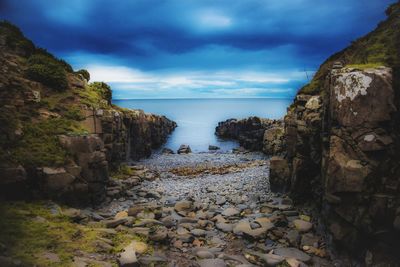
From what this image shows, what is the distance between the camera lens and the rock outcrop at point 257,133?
147ft

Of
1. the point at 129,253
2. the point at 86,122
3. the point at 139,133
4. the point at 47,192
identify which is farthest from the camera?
the point at 139,133

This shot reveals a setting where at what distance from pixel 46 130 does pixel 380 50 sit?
1790 cm

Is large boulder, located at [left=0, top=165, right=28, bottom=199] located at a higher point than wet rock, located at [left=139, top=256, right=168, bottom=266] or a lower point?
higher

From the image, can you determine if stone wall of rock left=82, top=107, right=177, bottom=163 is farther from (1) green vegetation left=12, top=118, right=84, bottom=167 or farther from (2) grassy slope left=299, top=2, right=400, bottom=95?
(2) grassy slope left=299, top=2, right=400, bottom=95

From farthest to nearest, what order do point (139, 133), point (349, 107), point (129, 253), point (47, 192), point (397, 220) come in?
1. point (139, 133)
2. point (47, 192)
3. point (349, 107)
4. point (129, 253)
5. point (397, 220)

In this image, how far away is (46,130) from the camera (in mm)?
18609

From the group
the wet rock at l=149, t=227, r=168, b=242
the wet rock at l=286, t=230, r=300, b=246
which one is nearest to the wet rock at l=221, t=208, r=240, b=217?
the wet rock at l=286, t=230, r=300, b=246

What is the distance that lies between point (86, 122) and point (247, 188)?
1194cm

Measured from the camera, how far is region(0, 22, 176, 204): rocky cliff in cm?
1577

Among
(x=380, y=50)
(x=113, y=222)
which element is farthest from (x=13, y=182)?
(x=380, y=50)

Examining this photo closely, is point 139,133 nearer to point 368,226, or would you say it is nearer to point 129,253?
point 129,253

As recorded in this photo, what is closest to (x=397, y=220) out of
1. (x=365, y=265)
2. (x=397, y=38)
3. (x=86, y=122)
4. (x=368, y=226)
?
(x=368, y=226)

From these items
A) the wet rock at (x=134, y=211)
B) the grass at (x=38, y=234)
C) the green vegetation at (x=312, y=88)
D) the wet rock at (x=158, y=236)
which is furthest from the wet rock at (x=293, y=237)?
the green vegetation at (x=312, y=88)

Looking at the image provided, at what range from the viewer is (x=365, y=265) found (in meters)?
10.8
